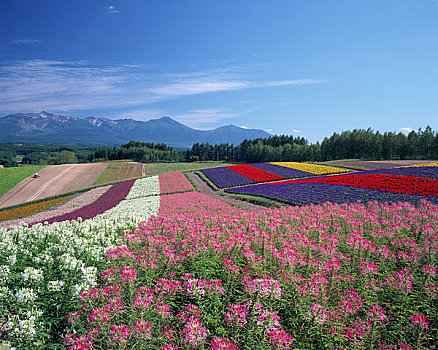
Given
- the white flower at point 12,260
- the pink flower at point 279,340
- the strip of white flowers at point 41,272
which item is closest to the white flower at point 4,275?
the strip of white flowers at point 41,272

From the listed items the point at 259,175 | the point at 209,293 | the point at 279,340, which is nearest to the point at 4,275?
the point at 209,293

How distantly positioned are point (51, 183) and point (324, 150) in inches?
3390

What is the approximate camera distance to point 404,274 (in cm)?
559

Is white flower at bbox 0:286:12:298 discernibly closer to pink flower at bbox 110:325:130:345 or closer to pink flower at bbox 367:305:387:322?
pink flower at bbox 110:325:130:345

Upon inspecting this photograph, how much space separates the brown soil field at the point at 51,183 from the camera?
43.2 m

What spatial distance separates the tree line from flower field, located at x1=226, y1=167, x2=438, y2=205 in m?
51.9

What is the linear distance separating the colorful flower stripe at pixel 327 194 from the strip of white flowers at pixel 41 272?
66.5 ft

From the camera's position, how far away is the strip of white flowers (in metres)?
4.18

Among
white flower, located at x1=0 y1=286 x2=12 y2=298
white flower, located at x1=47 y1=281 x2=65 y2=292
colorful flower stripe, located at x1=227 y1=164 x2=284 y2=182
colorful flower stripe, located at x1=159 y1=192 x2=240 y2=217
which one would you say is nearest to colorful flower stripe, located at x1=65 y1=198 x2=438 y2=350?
white flower, located at x1=47 y1=281 x2=65 y2=292

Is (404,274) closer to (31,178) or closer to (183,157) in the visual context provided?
(31,178)

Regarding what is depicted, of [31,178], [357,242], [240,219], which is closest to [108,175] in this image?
[31,178]

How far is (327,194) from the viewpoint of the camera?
→ 2602 cm

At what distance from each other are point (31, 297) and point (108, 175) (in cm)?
6189

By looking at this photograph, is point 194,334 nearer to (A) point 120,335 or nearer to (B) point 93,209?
(A) point 120,335
